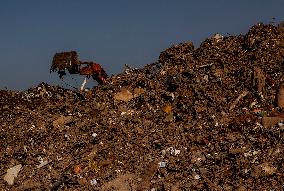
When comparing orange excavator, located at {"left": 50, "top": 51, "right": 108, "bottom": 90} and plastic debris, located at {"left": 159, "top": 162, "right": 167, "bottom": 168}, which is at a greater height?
orange excavator, located at {"left": 50, "top": 51, "right": 108, "bottom": 90}

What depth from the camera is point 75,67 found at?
9.32 m

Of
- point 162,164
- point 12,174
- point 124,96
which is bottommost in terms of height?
point 12,174

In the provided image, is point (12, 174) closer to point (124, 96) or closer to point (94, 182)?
point (94, 182)

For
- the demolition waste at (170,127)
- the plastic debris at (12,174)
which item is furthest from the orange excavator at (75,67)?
the plastic debris at (12,174)

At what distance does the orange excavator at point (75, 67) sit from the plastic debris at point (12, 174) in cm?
280

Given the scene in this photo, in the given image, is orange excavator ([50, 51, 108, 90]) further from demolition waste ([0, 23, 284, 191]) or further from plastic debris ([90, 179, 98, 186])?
plastic debris ([90, 179, 98, 186])

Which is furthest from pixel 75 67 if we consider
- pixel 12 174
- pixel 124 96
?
pixel 12 174

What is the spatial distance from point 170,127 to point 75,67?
341cm

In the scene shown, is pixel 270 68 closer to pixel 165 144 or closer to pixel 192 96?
pixel 192 96

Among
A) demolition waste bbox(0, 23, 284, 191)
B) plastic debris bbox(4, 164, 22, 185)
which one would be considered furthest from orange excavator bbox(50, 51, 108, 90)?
plastic debris bbox(4, 164, 22, 185)

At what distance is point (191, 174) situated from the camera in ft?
18.8

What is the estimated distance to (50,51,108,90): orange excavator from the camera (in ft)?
30.2

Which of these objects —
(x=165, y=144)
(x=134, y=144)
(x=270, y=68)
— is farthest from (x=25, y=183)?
(x=270, y=68)

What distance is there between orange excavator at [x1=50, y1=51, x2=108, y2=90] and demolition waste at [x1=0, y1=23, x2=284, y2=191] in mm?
385
